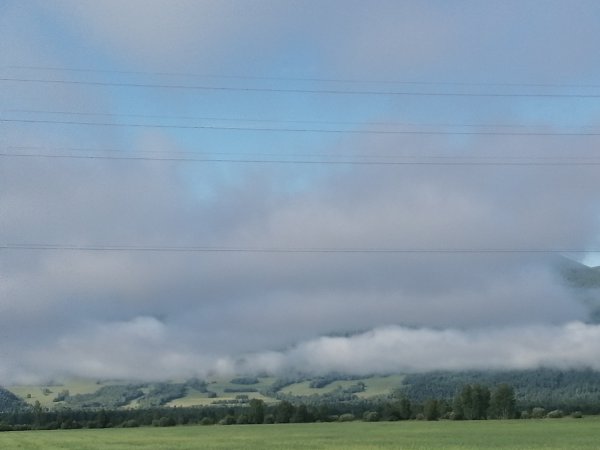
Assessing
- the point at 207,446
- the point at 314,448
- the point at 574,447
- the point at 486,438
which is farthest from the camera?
the point at 486,438

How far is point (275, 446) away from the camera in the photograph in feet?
356

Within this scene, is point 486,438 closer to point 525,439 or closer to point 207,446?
point 525,439

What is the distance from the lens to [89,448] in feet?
384

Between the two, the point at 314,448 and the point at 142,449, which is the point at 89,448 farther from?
the point at 314,448

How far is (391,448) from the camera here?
321ft

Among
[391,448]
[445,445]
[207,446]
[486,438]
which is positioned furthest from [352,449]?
[486,438]

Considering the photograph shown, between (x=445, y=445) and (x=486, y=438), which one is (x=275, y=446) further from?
(x=486, y=438)

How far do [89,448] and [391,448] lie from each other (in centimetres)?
4527

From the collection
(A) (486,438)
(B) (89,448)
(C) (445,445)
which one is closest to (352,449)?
(C) (445,445)

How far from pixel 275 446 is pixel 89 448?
28028mm

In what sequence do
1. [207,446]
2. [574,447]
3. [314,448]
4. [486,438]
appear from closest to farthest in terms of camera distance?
[574,447] → [314,448] → [207,446] → [486,438]

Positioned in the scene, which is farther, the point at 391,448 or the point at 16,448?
the point at 16,448

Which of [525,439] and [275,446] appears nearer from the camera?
[275,446]

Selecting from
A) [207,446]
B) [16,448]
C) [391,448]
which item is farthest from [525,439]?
[16,448]
